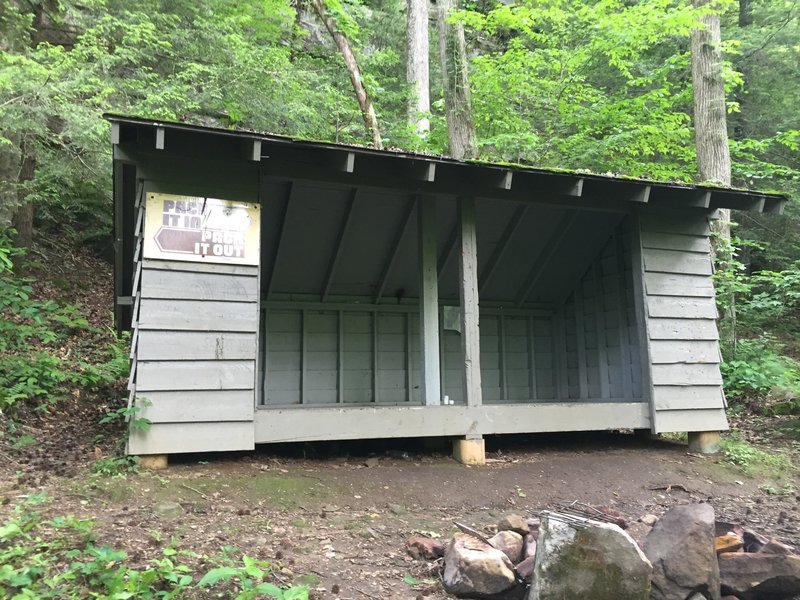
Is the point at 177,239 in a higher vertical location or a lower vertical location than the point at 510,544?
higher

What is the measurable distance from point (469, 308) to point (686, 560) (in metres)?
3.58

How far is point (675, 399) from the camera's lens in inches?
270

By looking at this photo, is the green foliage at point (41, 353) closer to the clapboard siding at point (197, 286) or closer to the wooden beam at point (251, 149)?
the clapboard siding at point (197, 286)

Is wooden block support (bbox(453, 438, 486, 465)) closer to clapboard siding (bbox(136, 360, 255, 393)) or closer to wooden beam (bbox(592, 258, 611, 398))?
clapboard siding (bbox(136, 360, 255, 393))

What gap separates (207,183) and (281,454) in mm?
3029

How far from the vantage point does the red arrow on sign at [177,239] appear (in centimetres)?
527

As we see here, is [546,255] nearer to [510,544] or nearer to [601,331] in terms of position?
[601,331]

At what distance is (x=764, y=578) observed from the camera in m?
3.17

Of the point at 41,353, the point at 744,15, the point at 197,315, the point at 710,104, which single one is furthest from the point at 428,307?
the point at 744,15

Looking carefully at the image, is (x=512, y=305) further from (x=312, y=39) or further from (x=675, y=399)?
(x=312, y=39)

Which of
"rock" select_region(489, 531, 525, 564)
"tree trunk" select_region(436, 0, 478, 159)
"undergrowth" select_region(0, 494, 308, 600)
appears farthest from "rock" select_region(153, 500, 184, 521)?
"tree trunk" select_region(436, 0, 478, 159)

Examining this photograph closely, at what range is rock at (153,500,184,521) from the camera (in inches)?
160

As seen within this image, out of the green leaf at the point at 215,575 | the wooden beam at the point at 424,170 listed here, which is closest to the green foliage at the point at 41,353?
the wooden beam at the point at 424,170

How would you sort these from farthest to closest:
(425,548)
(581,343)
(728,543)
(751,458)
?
(581,343), (751,458), (425,548), (728,543)
